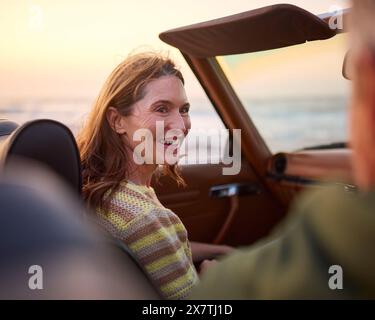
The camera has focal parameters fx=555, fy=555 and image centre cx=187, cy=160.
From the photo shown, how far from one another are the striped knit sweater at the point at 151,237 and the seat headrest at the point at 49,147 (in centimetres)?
18

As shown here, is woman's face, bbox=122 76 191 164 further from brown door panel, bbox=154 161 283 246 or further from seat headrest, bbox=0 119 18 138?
brown door panel, bbox=154 161 283 246

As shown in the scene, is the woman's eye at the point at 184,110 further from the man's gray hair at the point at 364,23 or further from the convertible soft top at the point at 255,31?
the man's gray hair at the point at 364,23

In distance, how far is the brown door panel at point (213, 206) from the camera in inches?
89.6

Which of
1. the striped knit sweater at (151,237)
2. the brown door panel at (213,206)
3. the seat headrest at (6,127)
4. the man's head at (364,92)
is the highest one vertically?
the man's head at (364,92)

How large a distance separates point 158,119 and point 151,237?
0.32m

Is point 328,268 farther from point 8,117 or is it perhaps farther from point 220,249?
point 220,249

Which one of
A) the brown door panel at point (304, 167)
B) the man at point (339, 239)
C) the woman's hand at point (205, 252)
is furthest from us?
the brown door panel at point (304, 167)

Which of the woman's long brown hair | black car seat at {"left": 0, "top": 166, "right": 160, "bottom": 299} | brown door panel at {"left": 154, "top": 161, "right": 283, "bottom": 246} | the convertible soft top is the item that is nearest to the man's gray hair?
black car seat at {"left": 0, "top": 166, "right": 160, "bottom": 299}

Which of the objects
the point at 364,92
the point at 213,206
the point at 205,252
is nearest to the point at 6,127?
the point at 205,252

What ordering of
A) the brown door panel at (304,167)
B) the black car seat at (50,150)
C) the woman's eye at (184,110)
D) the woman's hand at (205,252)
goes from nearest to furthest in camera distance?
the black car seat at (50,150), the woman's eye at (184,110), the woman's hand at (205,252), the brown door panel at (304,167)

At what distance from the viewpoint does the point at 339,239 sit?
17.9 inches

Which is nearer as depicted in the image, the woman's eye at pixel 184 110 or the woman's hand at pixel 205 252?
the woman's eye at pixel 184 110

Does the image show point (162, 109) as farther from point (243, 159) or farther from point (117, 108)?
point (243, 159)

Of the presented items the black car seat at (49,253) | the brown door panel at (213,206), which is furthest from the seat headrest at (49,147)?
the brown door panel at (213,206)
